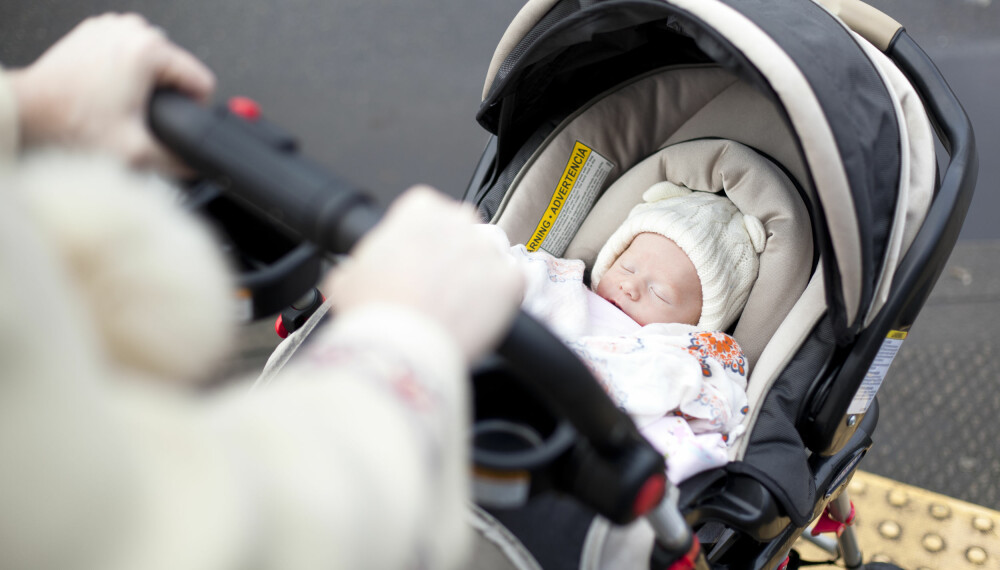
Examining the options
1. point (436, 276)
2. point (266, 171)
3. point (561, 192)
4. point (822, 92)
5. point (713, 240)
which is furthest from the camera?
point (561, 192)

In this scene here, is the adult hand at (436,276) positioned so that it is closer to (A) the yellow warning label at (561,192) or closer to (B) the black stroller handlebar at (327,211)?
(B) the black stroller handlebar at (327,211)

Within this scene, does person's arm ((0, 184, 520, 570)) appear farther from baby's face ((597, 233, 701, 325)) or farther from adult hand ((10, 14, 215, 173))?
baby's face ((597, 233, 701, 325))

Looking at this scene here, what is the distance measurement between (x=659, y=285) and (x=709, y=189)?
21 cm

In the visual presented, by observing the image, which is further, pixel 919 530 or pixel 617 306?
pixel 919 530

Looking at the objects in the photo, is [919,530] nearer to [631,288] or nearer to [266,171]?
[631,288]

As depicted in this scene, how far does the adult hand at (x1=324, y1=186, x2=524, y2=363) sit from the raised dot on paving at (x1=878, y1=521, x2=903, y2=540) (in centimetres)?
140

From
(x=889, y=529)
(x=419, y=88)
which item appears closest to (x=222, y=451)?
(x=889, y=529)

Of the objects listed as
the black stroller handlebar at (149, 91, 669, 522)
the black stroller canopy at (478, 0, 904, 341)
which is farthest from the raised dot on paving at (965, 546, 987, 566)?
the black stroller handlebar at (149, 91, 669, 522)

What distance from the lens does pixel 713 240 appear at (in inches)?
48.4

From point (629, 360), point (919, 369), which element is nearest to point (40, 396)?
point (629, 360)

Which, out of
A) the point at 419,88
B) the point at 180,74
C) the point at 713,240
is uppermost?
the point at 180,74

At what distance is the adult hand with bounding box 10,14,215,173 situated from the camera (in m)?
0.59

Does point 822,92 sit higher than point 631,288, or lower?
higher

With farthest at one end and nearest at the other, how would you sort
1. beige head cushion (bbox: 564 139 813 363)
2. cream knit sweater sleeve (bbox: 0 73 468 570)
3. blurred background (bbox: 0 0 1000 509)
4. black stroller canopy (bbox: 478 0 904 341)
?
blurred background (bbox: 0 0 1000 509) < beige head cushion (bbox: 564 139 813 363) < black stroller canopy (bbox: 478 0 904 341) < cream knit sweater sleeve (bbox: 0 73 468 570)
